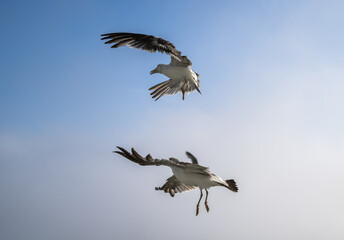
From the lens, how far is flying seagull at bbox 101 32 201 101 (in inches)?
546

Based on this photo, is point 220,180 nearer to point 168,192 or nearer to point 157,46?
point 168,192

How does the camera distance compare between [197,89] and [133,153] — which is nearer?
[133,153]

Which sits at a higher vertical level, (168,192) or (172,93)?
(172,93)

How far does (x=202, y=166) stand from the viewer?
10.5m

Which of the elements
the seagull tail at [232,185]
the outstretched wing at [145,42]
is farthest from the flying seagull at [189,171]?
the outstretched wing at [145,42]

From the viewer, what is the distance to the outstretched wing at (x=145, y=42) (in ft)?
45.0

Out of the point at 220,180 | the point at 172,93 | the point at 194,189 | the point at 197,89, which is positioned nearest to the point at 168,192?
the point at 194,189

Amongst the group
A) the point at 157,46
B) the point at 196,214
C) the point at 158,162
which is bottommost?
the point at 196,214

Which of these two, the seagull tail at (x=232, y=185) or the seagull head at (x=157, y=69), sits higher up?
the seagull head at (x=157, y=69)

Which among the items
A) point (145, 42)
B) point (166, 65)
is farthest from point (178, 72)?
point (145, 42)

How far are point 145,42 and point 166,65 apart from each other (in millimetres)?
2053

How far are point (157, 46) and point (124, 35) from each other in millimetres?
1176

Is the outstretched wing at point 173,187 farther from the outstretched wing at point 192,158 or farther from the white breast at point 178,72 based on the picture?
the white breast at point 178,72

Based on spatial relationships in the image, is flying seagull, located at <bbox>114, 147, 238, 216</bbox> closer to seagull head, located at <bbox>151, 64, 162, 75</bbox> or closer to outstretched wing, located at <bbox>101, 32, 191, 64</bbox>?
outstretched wing, located at <bbox>101, 32, 191, 64</bbox>
